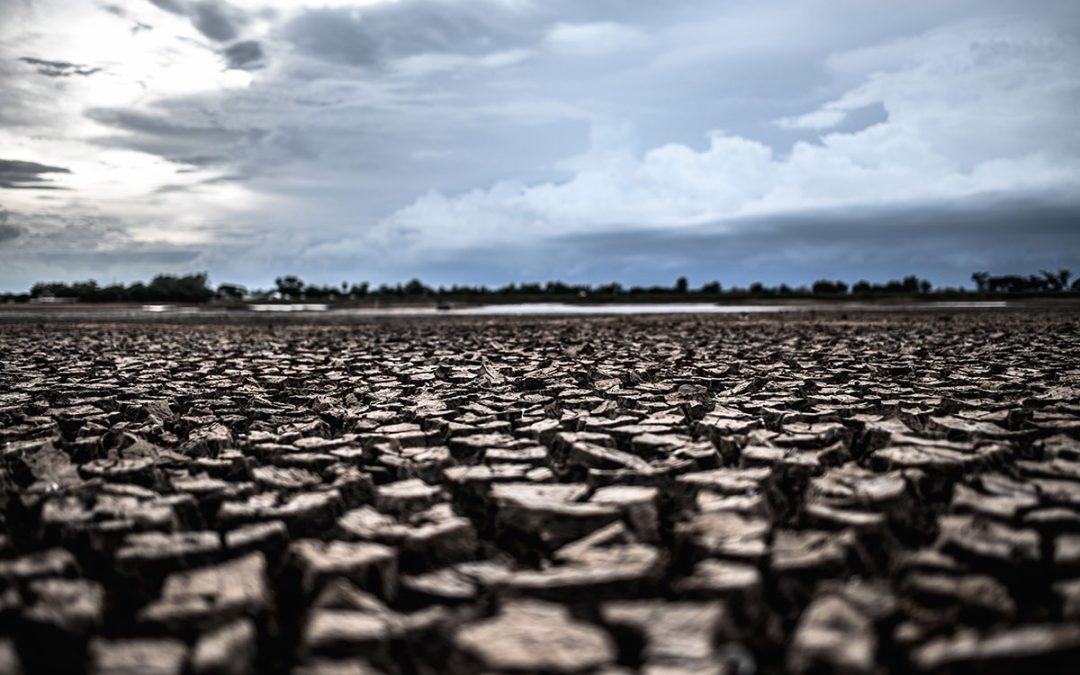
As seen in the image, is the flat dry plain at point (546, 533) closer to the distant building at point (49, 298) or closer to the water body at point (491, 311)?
the water body at point (491, 311)

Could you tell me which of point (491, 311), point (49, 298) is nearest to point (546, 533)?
point (491, 311)

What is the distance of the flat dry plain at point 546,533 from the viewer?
4.13 feet

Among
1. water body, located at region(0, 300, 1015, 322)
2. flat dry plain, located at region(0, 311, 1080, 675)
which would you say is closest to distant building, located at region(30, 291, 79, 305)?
water body, located at region(0, 300, 1015, 322)

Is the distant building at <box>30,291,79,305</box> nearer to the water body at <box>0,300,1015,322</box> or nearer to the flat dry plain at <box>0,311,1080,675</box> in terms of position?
the water body at <box>0,300,1015,322</box>

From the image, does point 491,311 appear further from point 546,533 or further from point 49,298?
point 49,298

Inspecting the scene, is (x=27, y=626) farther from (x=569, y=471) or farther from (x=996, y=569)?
(x=996, y=569)

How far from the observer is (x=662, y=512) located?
A: 2008 millimetres

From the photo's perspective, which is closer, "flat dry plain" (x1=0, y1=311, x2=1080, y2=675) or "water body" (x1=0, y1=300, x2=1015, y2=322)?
"flat dry plain" (x1=0, y1=311, x2=1080, y2=675)

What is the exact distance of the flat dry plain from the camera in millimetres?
1258

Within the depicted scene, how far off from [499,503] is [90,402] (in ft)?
9.55

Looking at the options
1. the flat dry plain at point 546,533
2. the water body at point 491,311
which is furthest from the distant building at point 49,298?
the flat dry plain at point 546,533

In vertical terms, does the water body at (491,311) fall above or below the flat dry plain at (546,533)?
above

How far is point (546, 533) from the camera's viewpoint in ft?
5.96

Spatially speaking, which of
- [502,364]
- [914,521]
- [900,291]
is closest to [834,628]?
[914,521]
